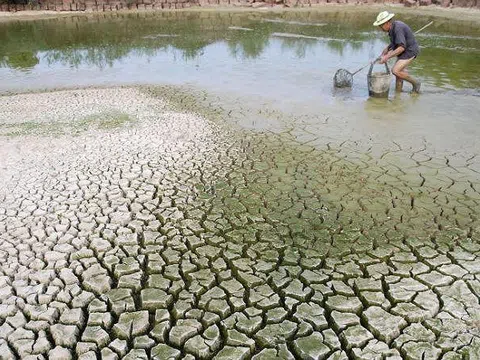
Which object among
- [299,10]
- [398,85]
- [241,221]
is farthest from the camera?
[299,10]

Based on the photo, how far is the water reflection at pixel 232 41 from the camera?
11.3 metres

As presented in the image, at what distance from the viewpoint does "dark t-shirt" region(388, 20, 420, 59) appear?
25.3 feet

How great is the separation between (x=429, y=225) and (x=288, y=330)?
2003 millimetres

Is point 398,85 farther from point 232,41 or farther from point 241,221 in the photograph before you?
point 232,41

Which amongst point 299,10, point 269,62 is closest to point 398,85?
point 269,62

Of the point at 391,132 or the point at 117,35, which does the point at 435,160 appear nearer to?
the point at 391,132

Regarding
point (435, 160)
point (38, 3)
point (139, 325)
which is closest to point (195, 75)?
point (435, 160)

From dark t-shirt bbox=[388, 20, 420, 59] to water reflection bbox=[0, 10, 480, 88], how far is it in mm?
1487

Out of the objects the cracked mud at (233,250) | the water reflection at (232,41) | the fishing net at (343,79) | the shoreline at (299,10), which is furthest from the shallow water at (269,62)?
the cracked mud at (233,250)

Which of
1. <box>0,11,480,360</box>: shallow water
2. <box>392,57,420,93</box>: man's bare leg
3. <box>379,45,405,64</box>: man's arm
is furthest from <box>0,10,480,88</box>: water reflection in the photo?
<box>0,11,480,360</box>: shallow water

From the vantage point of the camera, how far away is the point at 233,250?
159 inches

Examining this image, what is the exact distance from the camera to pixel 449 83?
9.07m

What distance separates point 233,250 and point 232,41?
1159 centimetres

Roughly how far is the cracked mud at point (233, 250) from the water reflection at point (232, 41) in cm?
482
